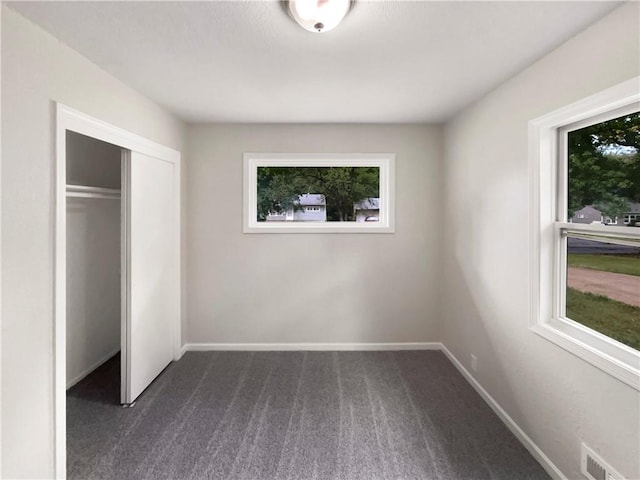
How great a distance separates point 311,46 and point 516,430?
264 cm

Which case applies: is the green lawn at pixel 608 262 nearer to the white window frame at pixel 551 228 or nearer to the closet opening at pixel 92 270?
the white window frame at pixel 551 228

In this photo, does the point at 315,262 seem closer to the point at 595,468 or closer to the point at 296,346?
the point at 296,346

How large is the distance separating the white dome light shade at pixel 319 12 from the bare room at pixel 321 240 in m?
0.01

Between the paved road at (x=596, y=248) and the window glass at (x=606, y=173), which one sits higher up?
the window glass at (x=606, y=173)

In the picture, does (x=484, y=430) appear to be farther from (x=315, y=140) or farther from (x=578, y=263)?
(x=315, y=140)

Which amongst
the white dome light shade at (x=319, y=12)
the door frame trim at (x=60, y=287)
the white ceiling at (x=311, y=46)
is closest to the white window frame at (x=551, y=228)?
the white ceiling at (x=311, y=46)

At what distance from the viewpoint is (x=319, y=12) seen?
138 cm

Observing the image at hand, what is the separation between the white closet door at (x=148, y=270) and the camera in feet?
7.86

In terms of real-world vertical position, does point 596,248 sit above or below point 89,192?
below

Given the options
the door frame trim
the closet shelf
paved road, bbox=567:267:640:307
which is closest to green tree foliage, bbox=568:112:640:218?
paved road, bbox=567:267:640:307

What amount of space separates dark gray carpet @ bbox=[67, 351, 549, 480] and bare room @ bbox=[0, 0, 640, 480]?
2 centimetres

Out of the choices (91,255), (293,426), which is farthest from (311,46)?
(91,255)

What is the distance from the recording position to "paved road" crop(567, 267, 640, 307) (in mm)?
1514

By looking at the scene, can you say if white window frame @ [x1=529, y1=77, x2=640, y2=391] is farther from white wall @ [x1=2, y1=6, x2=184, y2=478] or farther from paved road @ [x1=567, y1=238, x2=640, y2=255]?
white wall @ [x1=2, y1=6, x2=184, y2=478]
